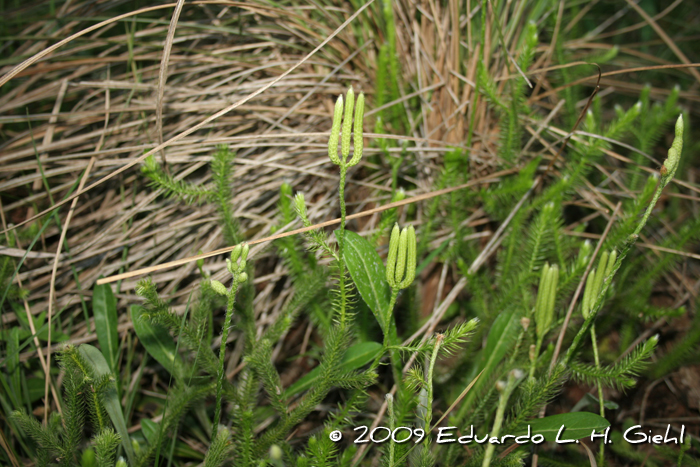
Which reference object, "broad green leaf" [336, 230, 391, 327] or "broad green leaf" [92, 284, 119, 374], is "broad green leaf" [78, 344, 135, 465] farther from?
"broad green leaf" [336, 230, 391, 327]

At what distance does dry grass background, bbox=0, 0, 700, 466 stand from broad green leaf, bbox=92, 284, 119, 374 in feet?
0.34

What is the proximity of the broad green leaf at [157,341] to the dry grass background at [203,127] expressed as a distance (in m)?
0.16

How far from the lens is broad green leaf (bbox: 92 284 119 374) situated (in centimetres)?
139

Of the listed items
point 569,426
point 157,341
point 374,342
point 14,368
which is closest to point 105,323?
point 157,341

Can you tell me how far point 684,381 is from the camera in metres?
1.80

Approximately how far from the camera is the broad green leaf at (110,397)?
4.15ft

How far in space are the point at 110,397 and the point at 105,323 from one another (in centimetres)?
23

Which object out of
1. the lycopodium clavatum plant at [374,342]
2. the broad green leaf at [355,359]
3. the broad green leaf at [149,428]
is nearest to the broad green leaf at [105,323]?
the lycopodium clavatum plant at [374,342]

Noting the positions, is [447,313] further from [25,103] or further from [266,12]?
[25,103]

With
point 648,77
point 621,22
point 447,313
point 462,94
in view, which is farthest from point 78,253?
point 621,22

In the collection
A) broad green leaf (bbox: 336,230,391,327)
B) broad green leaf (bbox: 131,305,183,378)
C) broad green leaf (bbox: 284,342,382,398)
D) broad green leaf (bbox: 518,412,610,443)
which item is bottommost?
broad green leaf (bbox: 518,412,610,443)

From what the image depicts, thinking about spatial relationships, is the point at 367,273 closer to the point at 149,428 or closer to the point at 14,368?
the point at 149,428

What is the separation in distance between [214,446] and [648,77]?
2.98m

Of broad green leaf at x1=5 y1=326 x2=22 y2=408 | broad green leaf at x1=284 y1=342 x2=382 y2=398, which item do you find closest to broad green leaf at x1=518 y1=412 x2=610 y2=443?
broad green leaf at x1=284 y1=342 x2=382 y2=398
